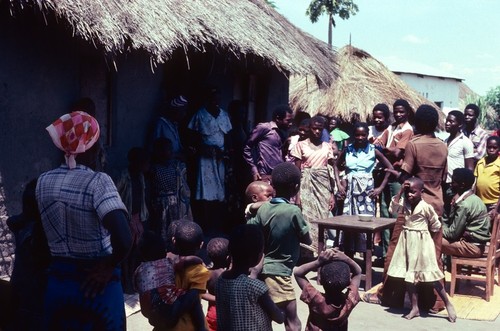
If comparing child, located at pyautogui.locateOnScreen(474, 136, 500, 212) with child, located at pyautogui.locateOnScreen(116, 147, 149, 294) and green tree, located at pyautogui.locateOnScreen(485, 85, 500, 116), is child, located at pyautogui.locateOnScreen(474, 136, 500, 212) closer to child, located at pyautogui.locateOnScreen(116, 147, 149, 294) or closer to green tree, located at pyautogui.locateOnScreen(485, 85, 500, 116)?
child, located at pyautogui.locateOnScreen(116, 147, 149, 294)

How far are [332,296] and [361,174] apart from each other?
4045 millimetres

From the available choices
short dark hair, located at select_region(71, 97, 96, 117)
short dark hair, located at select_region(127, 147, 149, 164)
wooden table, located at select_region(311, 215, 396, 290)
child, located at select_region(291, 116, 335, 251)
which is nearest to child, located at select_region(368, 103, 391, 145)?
child, located at select_region(291, 116, 335, 251)

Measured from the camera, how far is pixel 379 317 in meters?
6.20

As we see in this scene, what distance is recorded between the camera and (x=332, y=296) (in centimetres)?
398

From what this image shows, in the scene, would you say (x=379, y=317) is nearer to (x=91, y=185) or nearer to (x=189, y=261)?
(x=189, y=261)

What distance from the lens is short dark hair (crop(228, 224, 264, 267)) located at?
356cm

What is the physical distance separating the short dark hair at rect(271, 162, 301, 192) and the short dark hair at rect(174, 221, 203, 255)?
2.79ft

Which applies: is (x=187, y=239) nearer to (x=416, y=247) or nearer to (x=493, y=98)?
(x=416, y=247)

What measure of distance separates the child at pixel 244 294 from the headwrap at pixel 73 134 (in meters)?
0.96

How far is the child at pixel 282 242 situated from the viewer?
176 inches

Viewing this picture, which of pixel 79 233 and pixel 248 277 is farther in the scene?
pixel 248 277

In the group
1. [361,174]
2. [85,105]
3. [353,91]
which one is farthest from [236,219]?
[353,91]

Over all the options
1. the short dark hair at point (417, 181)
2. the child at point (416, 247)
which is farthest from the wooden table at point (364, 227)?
the short dark hair at point (417, 181)

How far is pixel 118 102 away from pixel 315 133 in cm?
228
